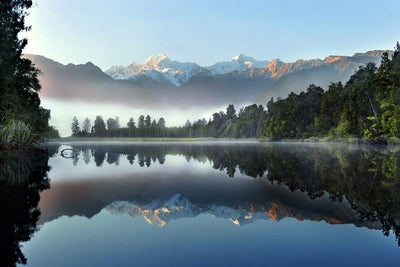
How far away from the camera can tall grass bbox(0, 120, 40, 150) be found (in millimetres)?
24422

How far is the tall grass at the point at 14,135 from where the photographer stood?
24.4m

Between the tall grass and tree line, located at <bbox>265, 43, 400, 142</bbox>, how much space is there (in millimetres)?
57819

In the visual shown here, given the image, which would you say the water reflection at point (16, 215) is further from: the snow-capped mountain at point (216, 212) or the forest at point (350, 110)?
the forest at point (350, 110)

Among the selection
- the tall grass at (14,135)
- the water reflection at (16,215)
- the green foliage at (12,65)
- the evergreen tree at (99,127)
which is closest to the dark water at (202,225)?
the water reflection at (16,215)

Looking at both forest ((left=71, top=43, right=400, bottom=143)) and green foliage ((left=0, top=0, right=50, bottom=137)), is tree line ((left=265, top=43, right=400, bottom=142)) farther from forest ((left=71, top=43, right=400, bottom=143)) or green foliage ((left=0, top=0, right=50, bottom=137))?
green foliage ((left=0, top=0, right=50, bottom=137))

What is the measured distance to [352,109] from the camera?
73.6 metres

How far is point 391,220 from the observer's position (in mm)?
7059

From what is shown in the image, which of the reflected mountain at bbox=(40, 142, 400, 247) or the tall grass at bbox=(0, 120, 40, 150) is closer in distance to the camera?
the reflected mountain at bbox=(40, 142, 400, 247)

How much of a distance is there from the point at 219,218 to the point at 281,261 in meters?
2.91

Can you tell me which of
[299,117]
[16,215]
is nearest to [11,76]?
[16,215]

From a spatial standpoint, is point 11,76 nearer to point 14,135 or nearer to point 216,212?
point 14,135

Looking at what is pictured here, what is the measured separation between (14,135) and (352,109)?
243 feet

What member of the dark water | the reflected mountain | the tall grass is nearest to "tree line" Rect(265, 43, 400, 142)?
the reflected mountain

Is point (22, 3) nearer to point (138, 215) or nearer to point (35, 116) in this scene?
point (35, 116)
